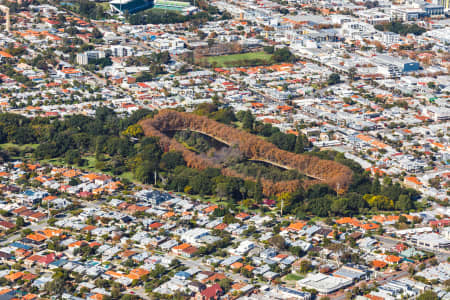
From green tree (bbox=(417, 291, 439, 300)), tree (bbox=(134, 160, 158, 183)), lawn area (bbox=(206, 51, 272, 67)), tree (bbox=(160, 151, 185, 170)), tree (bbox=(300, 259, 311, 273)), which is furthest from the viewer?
lawn area (bbox=(206, 51, 272, 67))

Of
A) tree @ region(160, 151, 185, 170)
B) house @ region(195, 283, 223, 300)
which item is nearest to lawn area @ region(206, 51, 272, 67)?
tree @ region(160, 151, 185, 170)

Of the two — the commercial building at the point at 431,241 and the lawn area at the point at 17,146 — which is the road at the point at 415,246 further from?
the lawn area at the point at 17,146

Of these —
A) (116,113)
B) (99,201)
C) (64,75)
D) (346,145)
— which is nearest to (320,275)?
(99,201)

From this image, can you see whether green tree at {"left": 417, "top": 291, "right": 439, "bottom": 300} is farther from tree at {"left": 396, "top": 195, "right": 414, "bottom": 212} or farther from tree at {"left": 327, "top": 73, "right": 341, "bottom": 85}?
tree at {"left": 327, "top": 73, "right": 341, "bottom": 85}

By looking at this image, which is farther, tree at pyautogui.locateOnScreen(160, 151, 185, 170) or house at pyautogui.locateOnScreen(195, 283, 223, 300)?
tree at pyautogui.locateOnScreen(160, 151, 185, 170)

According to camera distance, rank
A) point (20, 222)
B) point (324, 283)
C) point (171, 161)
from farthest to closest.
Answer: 1. point (171, 161)
2. point (20, 222)
3. point (324, 283)

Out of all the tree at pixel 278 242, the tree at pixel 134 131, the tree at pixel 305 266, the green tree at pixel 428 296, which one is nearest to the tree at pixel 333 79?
the tree at pixel 134 131

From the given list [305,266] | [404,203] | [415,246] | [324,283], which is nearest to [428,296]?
[324,283]

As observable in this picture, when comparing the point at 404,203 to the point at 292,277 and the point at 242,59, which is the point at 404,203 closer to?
the point at 292,277

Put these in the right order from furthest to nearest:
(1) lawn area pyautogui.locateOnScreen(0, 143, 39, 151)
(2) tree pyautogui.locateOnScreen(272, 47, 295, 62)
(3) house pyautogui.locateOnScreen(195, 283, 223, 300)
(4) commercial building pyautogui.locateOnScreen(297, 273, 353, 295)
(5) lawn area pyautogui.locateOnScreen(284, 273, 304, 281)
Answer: (2) tree pyautogui.locateOnScreen(272, 47, 295, 62)
(1) lawn area pyautogui.locateOnScreen(0, 143, 39, 151)
(5) lawn area pyautogui.locateOnScreen(284, 273, 304, 281)
(4) commercial building pyautogui.locateOnScreen(297, 273, 353, 295)
(3) house pyautogui.locateOnScreen(195, 283, 223, 300)
